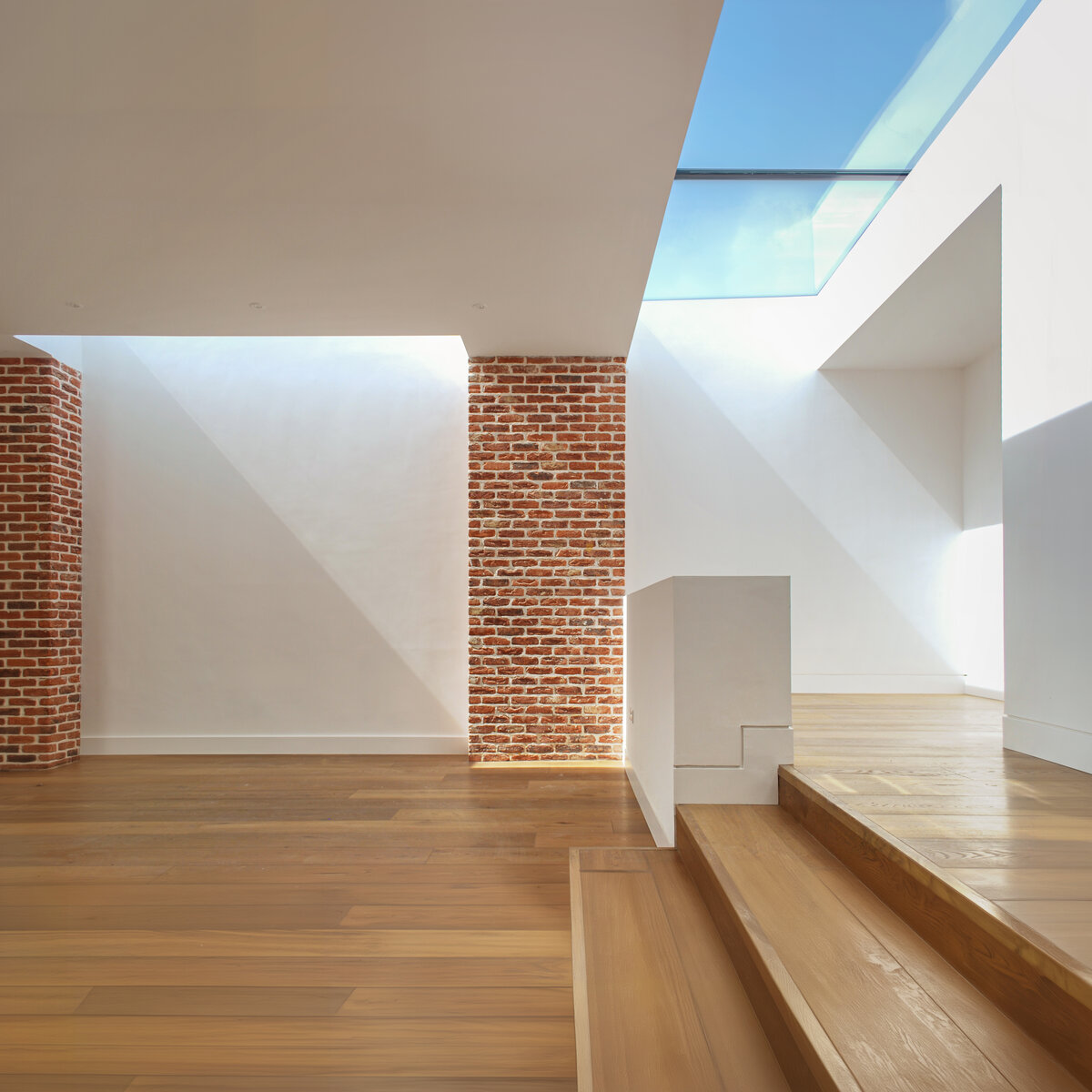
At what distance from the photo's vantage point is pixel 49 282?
12.7 ft

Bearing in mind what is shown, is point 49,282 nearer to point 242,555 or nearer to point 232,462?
point 232,462

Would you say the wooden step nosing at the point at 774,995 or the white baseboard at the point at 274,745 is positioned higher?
the wooden step nosing at the point at 774,995

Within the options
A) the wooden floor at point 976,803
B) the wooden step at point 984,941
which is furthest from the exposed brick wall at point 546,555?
the wooden step at point 984,941

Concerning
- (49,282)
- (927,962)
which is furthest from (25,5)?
(927,962)

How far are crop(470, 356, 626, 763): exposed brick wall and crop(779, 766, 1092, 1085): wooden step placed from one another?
2.89 m

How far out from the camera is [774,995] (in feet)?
4.45

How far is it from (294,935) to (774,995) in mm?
1616

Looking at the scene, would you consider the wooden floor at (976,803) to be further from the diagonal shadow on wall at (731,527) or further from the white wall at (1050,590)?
the diagonal shadow on wall at (731,527)

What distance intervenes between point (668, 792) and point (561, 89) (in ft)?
7.40

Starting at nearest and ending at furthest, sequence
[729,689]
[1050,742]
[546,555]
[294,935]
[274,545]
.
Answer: [294,935] → [729,689] → [1050,742] → [546,555] → [274,545]

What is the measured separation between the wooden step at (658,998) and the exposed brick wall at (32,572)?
4.16 metres

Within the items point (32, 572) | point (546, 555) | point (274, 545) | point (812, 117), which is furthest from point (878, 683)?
point (32, 572)

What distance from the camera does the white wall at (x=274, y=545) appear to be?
518cm

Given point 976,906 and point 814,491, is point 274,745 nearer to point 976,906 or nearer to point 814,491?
point 814,491
